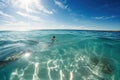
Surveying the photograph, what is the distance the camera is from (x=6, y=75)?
768 cm

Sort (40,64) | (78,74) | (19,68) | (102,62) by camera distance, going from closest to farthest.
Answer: (78,74) < (19,68) < (40,64) < (102,62)

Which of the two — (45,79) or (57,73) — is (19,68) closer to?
(45,79)

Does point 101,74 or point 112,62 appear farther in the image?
point 112,62

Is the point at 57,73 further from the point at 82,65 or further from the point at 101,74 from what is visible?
the point at 101,74

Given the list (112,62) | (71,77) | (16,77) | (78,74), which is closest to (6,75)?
(16,77)

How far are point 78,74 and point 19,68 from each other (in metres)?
5.40

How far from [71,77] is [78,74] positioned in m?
0.73

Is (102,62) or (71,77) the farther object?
(102,62)

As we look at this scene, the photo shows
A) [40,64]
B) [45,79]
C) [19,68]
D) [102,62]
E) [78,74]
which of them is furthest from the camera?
[102,62]

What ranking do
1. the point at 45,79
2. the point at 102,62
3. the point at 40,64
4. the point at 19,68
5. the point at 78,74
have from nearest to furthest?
the point at 45,79 < the point at 78,74 < the point at 19,68 < the point at 40,64 < the point at 102,62

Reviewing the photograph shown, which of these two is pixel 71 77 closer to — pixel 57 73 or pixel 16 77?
pixel 57 73

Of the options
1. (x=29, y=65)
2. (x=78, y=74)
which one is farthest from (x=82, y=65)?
(x=29, y=65)

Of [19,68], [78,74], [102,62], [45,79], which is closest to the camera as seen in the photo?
[45,79]

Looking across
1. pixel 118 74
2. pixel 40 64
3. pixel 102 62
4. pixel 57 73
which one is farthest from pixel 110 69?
pixel 40 64
